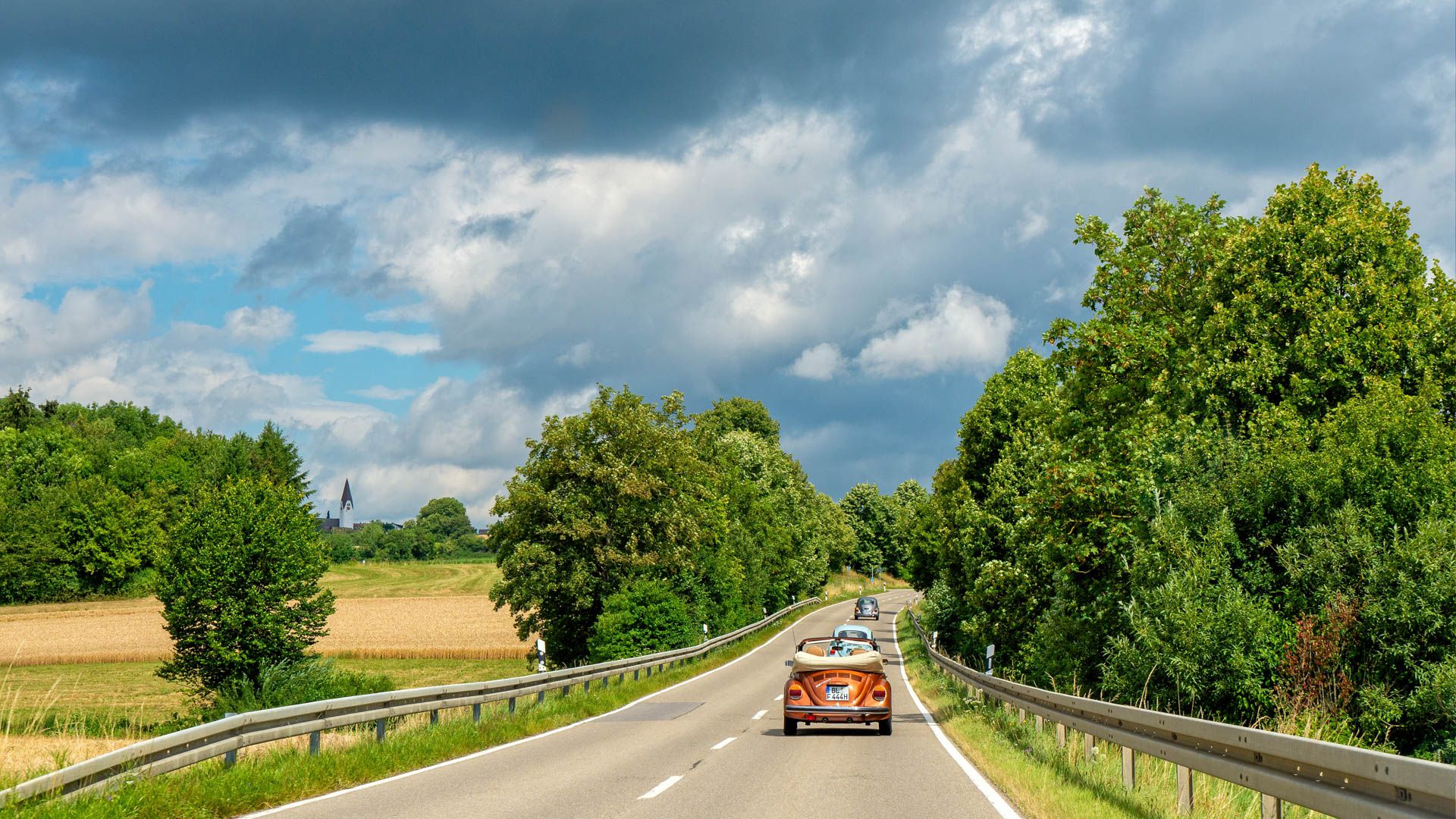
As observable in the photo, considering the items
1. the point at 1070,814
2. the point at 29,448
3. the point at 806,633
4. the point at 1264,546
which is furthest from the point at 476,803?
the point at 29,448

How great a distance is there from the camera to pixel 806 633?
2420 inches

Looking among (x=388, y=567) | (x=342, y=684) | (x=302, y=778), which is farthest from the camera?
(x=388, y=567)

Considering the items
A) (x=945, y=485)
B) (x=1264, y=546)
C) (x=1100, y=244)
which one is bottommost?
(x=1264, y=546)

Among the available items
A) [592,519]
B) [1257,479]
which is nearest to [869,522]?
[592,519]

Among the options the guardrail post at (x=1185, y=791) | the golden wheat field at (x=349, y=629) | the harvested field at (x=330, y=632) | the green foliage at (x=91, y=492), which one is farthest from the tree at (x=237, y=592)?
the green foliage at (x=91, y=492)

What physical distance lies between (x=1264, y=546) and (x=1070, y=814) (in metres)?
10.8

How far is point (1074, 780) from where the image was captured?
1104 cm

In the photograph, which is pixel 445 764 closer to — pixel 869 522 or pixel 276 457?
pixel 276 457

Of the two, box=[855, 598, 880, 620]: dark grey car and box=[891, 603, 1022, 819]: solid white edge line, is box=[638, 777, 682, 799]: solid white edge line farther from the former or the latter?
box=[855, 598, 880, 620]: dark grey car

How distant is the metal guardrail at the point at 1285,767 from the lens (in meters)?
4.92

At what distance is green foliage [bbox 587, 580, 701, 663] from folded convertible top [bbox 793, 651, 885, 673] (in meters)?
22.4

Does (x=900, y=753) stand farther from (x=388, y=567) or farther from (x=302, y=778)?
(x=388, y=567)

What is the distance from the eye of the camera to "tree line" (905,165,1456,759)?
1510cm

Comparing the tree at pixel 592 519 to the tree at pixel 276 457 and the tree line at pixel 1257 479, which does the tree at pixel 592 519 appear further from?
the tree at pixel 276 457
